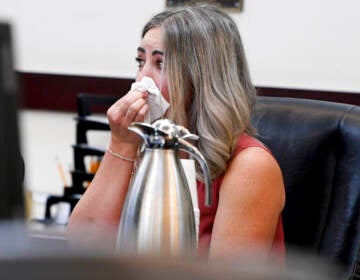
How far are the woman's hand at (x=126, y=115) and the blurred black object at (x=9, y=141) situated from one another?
86cm

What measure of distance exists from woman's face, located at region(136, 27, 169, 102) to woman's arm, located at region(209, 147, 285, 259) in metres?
0.22

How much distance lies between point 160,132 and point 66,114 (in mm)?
2271

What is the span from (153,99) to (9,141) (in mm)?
953

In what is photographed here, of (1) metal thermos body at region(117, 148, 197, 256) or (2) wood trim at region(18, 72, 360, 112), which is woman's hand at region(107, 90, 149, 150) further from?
(2) wood trim at region(18, 72, 360, 112)

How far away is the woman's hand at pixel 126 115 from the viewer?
1.30 m

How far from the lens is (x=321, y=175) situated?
1.43 metres

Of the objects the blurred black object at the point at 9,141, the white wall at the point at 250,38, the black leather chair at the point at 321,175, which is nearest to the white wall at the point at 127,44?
the white wall at the point at 250,38

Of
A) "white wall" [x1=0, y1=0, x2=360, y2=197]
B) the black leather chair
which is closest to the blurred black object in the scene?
the black leather chair

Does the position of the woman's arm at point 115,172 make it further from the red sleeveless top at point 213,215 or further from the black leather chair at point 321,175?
the black leather chair at point 321,175

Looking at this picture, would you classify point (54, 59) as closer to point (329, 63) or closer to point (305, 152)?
point (329, 63)

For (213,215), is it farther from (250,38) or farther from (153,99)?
(250,38)

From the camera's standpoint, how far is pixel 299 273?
282 millimetres

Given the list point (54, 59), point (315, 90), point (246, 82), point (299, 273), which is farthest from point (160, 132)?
point (54, 59)

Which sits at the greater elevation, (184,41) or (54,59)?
(184,41)
